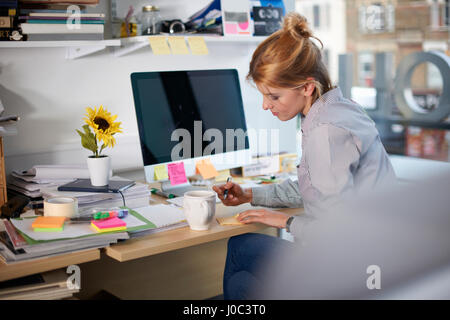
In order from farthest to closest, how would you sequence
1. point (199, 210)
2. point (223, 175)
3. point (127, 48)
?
1. point (223, 175)
2. point (127, 48)
3. point (199, 210)

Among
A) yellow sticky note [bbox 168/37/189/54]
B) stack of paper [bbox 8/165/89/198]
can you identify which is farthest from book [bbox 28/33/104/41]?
stack of paper [bbox 8/165/89/198]

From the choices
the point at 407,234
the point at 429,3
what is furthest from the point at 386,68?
the point at 429,3

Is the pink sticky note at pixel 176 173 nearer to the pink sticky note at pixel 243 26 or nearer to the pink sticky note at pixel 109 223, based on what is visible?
the pink sticky note at pixel 109 223

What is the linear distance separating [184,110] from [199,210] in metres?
0.60

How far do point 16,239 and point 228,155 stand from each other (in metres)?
0.96

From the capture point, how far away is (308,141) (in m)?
1.53

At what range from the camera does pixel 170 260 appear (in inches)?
93.8

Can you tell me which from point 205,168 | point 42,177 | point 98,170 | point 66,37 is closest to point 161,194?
point 205,168

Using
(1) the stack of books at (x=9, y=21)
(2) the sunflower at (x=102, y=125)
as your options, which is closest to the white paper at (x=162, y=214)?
(2) the sunflower at (x=102, y=125)

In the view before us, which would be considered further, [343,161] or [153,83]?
[153,83]

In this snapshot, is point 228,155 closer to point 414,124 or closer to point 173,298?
point 173,298

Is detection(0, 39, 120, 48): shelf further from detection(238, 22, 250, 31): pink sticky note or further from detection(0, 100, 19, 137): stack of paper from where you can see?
detection(238, 22, 250, 31): pink sticky note

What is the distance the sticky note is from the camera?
6.28 ft

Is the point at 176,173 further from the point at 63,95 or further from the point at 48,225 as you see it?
the point at 48,225
